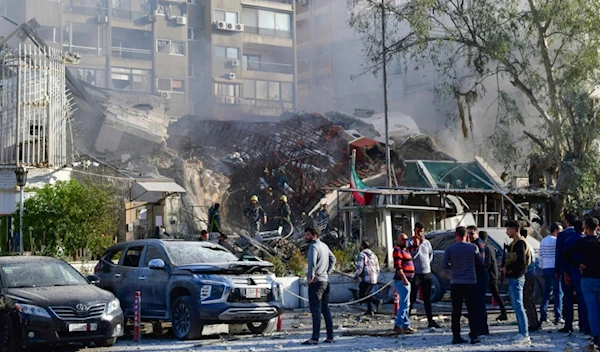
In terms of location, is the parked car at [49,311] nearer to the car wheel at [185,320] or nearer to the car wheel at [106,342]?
the car wheel at [106,342]

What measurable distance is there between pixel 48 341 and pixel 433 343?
17.3 feet

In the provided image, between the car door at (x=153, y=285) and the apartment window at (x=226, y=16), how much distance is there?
45623 mm

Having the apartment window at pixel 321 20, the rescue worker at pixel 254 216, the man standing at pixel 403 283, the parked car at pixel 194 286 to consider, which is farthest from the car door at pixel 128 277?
the apartment window at pixel 321 20

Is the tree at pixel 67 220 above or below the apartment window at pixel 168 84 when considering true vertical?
below

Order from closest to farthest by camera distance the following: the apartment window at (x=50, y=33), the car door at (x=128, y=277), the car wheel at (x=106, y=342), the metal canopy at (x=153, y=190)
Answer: the car wheel at (x=106, y=342)
the car door at (x=128, y=277)
the metal canopy at (x=153, y=190)
the apartment window at (x=50, y=33)

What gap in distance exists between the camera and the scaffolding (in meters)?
22.9

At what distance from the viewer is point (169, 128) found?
1550 inches

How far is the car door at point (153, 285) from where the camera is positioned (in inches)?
506

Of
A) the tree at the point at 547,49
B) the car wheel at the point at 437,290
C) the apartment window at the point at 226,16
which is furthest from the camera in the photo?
the apartment window at the point at 226,16

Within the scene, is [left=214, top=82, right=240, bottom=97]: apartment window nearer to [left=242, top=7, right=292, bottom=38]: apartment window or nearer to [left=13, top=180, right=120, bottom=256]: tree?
[left=242, top=7, right=292, bottom=38]: apartment window

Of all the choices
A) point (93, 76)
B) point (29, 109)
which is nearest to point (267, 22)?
point (93, 76)

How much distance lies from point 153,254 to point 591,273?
7026mm

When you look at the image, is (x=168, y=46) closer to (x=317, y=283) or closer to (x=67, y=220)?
(x=67, y=220)

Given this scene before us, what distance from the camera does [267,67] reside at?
202 ft
